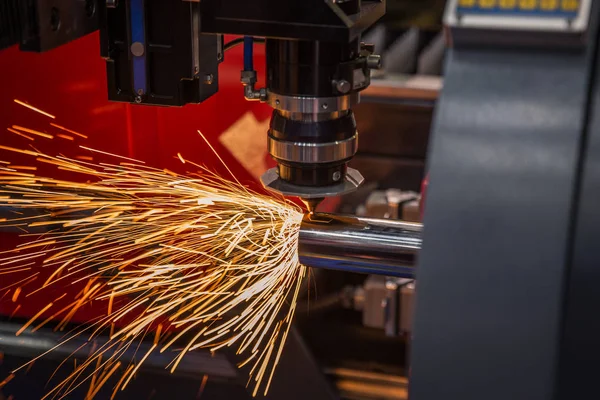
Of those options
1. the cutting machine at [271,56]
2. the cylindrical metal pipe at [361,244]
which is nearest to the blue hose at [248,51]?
the cutting machine at [271,56]

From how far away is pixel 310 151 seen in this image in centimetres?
153

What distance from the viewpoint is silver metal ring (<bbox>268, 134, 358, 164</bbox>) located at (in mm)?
1531

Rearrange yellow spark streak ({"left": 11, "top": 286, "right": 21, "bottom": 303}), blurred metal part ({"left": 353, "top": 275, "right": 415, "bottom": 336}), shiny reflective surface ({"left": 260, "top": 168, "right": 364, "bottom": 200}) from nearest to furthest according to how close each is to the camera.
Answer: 1. shiny reflective surface ({"left": 260, "top": 168, "right": 364, "bottom": 200})
2. yellow spark streak ({"left": 11, "top": 286, "right": 21, "bottom": 303})
3. blurred metal part ({"left": 353, "top": 275, "right": 415, "bottom": 336})

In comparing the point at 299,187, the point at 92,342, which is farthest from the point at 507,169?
the point at 92,342

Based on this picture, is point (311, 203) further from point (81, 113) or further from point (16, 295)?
point (16, 295)

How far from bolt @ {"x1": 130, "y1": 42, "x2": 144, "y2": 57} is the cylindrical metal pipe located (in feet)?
1.48

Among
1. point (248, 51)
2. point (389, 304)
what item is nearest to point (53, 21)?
point (248, 51)

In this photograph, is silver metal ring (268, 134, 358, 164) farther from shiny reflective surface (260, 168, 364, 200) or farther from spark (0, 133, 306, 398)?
spark (0, 133, 306, 398)

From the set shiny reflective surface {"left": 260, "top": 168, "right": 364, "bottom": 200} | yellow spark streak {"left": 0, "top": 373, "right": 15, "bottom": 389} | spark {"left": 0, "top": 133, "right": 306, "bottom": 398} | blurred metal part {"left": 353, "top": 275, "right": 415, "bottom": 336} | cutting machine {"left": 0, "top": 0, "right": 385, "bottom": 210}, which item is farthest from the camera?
blurred metal part {"left": 353, "top": 275, "right": 415, "bottom": 336}

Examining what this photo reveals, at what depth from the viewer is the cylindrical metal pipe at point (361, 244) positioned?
5.01 ft

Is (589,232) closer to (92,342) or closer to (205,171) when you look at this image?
(205,171)

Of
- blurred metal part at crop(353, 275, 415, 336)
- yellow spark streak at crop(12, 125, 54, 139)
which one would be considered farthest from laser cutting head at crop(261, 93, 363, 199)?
→ blurred metal part at crop(353, 275, 415, 336)

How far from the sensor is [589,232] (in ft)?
3.28

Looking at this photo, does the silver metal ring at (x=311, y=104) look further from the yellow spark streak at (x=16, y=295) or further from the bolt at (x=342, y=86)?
the yellow spark streak at (x=16, y=295)
